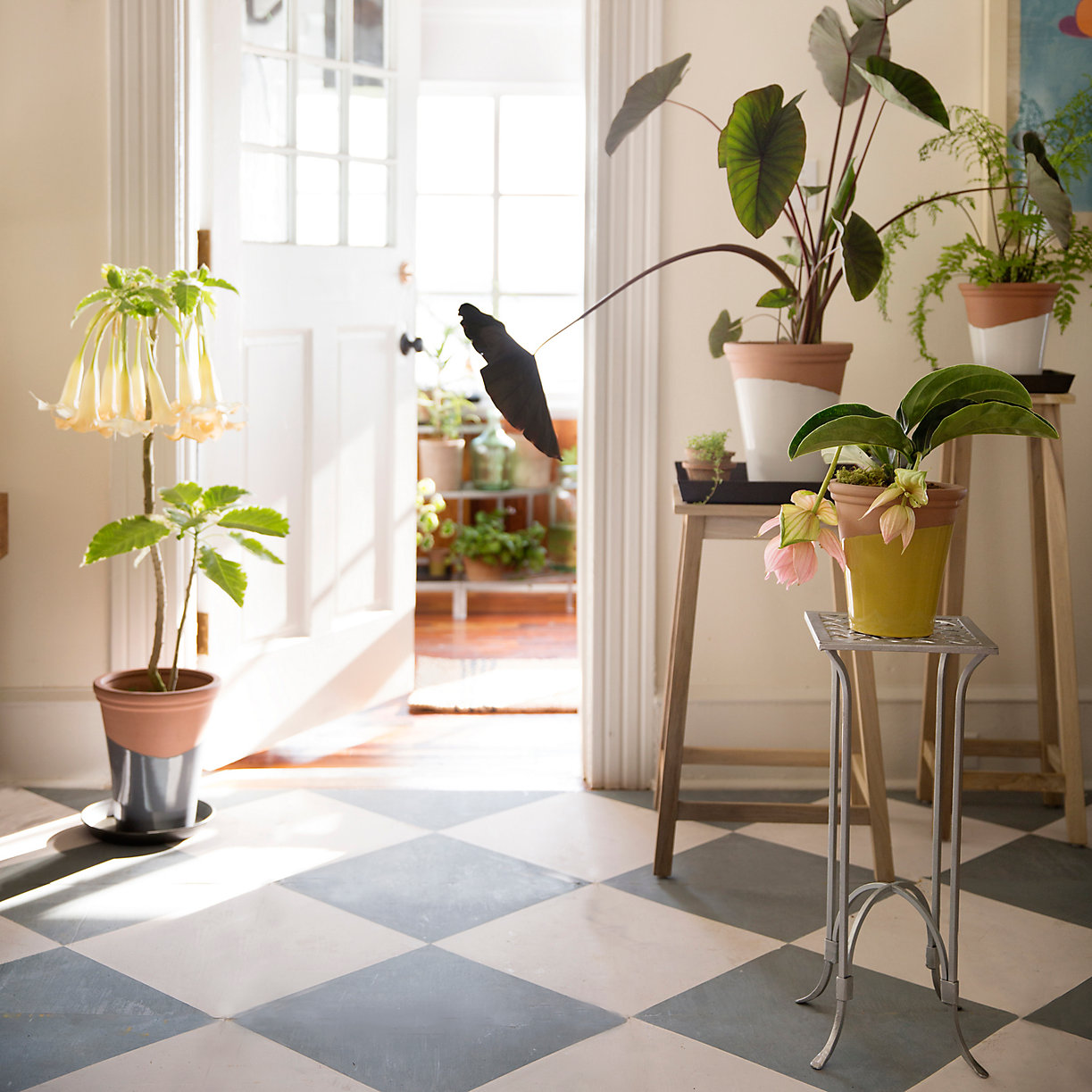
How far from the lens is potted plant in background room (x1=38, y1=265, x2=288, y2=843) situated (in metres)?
2.44

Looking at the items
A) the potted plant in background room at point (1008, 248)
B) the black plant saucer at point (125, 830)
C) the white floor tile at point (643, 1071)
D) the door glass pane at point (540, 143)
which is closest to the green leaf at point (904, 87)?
the potted plant in background room at point (1008, 248)

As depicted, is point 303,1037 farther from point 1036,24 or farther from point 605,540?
point 1036,24

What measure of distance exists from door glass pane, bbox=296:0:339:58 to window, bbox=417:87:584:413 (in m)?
1.99

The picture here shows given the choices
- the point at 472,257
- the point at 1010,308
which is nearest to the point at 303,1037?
the point at 1010,308

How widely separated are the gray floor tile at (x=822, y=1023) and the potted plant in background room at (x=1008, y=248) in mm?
1387

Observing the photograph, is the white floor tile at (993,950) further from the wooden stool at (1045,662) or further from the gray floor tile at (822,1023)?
the wooden stool at (1045,662)

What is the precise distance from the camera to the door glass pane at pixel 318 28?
10.4ft

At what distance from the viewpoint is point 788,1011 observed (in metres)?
1.92

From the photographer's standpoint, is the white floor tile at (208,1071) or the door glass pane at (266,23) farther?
the door glass pane at (266,23)

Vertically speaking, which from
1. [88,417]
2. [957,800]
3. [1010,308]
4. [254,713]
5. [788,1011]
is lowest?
[788,1011]

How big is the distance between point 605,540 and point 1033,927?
129 cm

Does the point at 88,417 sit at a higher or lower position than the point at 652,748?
higher

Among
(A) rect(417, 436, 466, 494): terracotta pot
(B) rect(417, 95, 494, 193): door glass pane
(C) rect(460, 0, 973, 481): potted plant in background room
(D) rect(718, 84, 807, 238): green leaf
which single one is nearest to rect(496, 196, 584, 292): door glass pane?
(B) rect(417, 95, 494, 193): door glass pane

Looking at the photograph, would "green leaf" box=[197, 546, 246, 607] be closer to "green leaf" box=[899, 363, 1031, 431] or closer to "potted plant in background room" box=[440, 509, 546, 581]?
"green leaf" box=[899, 363, 1031, 431]
